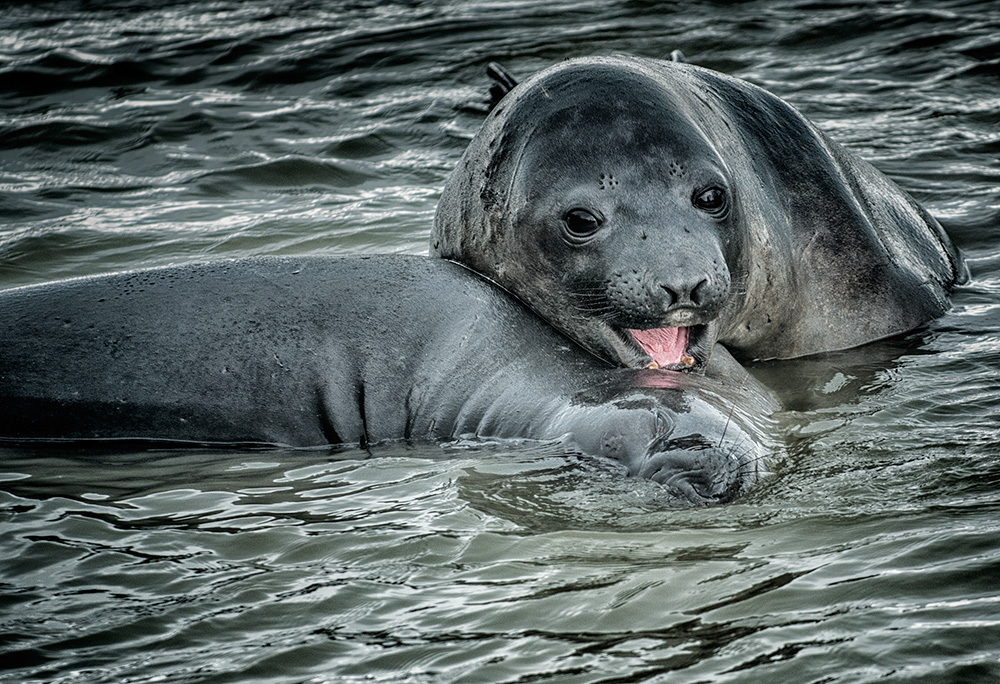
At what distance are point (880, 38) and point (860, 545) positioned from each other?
27.0 ft

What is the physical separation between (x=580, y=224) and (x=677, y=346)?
1.92ft

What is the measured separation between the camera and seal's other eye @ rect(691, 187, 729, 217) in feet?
16.1

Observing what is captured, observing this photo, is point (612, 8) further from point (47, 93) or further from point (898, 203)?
point (898, 203)

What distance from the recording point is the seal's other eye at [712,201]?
4.92 meters

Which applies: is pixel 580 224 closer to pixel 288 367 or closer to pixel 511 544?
pixel 288 367

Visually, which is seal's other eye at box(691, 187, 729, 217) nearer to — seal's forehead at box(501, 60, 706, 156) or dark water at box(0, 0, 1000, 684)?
seal's forehead at box(501, 60, 706, 156)

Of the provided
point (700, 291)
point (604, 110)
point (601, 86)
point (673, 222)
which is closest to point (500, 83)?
point (601, 86)

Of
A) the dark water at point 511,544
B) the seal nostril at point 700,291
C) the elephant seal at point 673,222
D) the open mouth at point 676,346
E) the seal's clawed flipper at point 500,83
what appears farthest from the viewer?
the seal's clawed flipper at point 500,83

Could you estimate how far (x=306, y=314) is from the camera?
5.00 metres

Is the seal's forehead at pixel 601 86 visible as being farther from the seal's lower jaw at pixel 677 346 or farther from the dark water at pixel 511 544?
the dark water at pixel 511 544

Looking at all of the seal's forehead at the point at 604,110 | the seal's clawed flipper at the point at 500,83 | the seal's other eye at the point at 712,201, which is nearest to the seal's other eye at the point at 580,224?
the seal's forehead at the point at 604,110

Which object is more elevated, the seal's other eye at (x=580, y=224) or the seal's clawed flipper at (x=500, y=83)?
the seal's clawed flipper at (x=500, y=83)

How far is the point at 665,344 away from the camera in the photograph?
5.06 m

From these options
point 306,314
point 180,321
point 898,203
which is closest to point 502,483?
point 306,314
